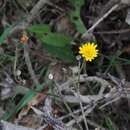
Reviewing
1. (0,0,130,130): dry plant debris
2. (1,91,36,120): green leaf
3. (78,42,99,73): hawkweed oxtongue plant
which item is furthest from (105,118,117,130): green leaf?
(1,91,36,120): green leaf

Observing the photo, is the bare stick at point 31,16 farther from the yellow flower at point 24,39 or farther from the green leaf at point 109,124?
the green leaf at point 109,124

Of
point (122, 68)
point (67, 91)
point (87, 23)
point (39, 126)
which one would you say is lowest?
point (39, 126)

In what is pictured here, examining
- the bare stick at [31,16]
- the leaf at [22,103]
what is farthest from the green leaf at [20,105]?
the bare stick at [31,16]

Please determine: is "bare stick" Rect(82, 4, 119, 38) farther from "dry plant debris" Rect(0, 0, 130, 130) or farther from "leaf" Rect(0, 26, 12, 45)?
"leaf" Rect(0, 26, 12, 45)

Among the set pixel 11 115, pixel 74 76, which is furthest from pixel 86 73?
pixel 11 115

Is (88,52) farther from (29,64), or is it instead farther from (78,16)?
(29,64)

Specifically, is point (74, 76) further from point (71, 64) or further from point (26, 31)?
point (26, 31)

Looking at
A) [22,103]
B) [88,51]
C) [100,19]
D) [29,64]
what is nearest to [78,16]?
[100,19]
